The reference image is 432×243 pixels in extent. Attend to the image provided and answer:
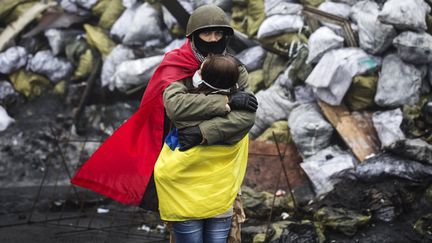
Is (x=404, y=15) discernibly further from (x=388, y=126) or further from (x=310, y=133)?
(x=310, y=133)

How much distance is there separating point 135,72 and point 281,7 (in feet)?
5.06

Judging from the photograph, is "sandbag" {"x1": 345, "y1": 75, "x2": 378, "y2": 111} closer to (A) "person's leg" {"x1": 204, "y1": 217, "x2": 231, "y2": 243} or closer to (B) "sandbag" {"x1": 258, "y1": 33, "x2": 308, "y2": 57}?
(B) "sandbag" {"x1": 258, "y1": 33, "x2": 308, "y2": 57}

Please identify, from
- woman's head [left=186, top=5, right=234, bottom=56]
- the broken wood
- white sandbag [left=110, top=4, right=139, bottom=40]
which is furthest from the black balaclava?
the broken wood

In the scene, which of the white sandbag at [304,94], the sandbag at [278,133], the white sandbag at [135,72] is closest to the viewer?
the sandbag at [278,133]

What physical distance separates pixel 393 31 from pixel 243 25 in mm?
1680

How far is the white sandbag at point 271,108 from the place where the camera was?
184 inches

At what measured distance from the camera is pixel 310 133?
434cm

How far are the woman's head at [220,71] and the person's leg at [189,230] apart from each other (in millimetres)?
585

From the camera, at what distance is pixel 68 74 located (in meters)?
6.18

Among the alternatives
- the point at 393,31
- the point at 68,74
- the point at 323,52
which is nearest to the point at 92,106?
the point at 68,74

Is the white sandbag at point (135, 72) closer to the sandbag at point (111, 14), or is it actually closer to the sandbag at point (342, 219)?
the sandbag at point (111, 14)

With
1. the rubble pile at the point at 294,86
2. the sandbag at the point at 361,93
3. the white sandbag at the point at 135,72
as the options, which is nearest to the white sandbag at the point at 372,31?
the rubble pile at the point at 294,86

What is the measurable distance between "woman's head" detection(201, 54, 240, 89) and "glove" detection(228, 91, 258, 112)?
0.06 m

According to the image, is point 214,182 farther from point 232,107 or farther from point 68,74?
point 68,74
